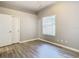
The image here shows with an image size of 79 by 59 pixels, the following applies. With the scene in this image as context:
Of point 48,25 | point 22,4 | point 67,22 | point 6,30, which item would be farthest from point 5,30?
point 67,22

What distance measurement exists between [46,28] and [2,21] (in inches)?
130

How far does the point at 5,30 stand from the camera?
15.6 ft

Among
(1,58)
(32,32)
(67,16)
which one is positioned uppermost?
(67,16)

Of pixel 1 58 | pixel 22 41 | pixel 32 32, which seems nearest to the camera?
pixel 1 58

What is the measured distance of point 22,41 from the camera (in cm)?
575

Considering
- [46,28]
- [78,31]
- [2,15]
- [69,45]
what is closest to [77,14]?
[78,31]

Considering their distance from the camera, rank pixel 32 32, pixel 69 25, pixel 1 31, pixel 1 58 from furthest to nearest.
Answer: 1. pixel 32 32
2. pixel 1 31
3. pixel 69 25
4. pixel 1 58

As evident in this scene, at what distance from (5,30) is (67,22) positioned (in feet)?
13.0

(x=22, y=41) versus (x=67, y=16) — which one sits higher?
(x=67, y=16)

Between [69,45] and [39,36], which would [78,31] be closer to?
[69,45]

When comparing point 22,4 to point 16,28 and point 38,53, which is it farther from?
point 38,53

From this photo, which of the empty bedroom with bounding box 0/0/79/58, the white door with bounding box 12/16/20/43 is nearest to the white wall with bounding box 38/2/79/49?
the empty bedroom with bounding box 0/0/79/58

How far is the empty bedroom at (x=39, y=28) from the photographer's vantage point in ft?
→ 12.4

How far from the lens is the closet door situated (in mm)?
4559
